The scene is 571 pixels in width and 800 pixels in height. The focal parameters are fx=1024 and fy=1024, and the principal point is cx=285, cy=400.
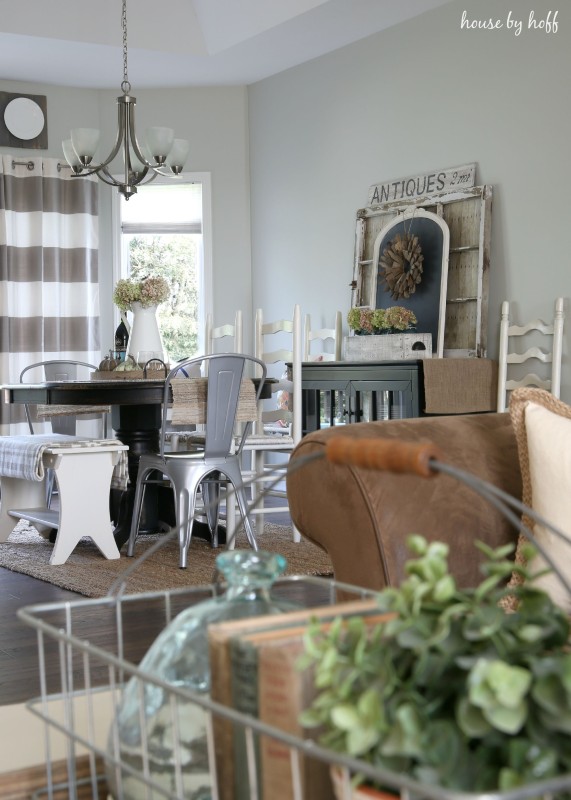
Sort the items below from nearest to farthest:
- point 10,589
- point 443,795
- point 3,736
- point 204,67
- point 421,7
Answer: point 443,795, point 3,736, point 10,589, point 421,7, point 204,67

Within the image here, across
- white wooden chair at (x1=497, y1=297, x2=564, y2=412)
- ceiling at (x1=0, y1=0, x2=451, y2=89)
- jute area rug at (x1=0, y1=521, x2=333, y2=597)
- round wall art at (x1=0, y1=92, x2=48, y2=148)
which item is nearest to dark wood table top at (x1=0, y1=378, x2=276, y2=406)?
jute area rug at (x1=0, y1=521, x2=333, y2=597)

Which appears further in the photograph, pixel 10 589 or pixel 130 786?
pixel 10 589

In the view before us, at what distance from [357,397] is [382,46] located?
7.02ft

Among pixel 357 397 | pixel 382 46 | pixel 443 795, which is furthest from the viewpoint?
pixel 382 46

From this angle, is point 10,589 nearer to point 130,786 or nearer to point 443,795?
point 130,786

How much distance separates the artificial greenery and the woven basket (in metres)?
4.13

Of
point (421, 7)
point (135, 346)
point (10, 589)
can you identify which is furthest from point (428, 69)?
point (10, 589)

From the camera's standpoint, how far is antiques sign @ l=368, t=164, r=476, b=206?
17.0 ft

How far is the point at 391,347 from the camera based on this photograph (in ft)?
16.0

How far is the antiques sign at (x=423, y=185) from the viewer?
5.17 meters

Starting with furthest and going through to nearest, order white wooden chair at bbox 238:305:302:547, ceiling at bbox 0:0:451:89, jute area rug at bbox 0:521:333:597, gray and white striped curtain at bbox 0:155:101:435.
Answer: gray and white striped curtain at bbox 0:155:101:435
ceiling at bbox 0:0:451:89
white wooden chair at bbox 238:305:302:547
jute area rug at bbox 0:521:333:597

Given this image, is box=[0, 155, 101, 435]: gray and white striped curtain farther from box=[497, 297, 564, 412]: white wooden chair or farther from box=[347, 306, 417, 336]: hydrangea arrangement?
box=[497, 297, 564, 412]: white wooden chair

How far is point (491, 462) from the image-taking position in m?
1.70

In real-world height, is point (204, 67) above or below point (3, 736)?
above
